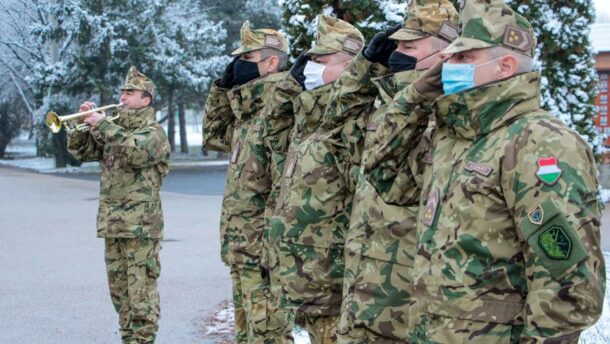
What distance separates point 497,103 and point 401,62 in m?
1.07

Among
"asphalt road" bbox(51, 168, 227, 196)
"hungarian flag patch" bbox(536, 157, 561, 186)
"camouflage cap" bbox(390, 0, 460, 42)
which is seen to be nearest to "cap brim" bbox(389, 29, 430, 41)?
"camouflage cap" bbox(390, 0, 460, 42)

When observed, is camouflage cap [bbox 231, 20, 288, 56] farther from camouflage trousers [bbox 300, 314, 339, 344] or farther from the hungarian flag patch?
the hungarian flag patch

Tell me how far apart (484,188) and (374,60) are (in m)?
1.62

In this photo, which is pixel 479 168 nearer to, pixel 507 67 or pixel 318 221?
pixel 507 67

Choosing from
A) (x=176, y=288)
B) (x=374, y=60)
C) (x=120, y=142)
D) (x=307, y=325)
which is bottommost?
(x=176, y=288)

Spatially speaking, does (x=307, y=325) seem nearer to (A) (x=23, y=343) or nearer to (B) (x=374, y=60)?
(B) (x=374, y=60)

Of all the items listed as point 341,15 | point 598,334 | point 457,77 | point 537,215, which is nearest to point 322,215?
point 457,77

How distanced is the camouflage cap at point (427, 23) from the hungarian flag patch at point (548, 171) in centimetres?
132

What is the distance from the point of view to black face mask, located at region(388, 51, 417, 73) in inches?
153

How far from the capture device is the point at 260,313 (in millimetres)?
5691

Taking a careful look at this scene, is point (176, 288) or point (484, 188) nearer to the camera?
point (484, 188)

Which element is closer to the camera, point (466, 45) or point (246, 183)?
point (466, 45)

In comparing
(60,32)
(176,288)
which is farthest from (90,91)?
(176,288)

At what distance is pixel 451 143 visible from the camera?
3105 millimetres
